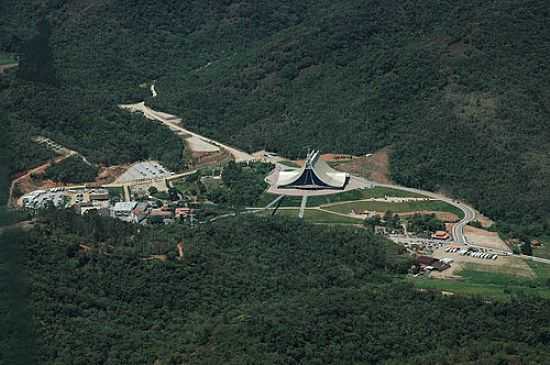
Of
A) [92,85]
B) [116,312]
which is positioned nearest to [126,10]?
[92,85]

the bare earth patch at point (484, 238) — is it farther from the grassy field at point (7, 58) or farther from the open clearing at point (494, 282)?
the grassy field at point (7, 58)

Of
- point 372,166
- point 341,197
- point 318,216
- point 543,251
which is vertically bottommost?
point 543,251

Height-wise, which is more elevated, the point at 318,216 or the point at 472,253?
the point at 318,216

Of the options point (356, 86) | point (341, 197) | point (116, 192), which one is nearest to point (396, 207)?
point (341, 197)

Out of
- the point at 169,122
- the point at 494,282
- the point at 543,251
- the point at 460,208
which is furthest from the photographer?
the point at 169,122

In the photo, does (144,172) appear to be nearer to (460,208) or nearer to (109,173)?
(109,173)

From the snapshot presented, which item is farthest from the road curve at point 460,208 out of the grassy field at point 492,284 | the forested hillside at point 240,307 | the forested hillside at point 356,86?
the forested hillside at point 240,307

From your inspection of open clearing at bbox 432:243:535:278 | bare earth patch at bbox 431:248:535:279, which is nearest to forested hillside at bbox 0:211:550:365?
bare earth patch at bbox 431:248:535:279

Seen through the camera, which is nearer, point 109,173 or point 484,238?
point 484,238
